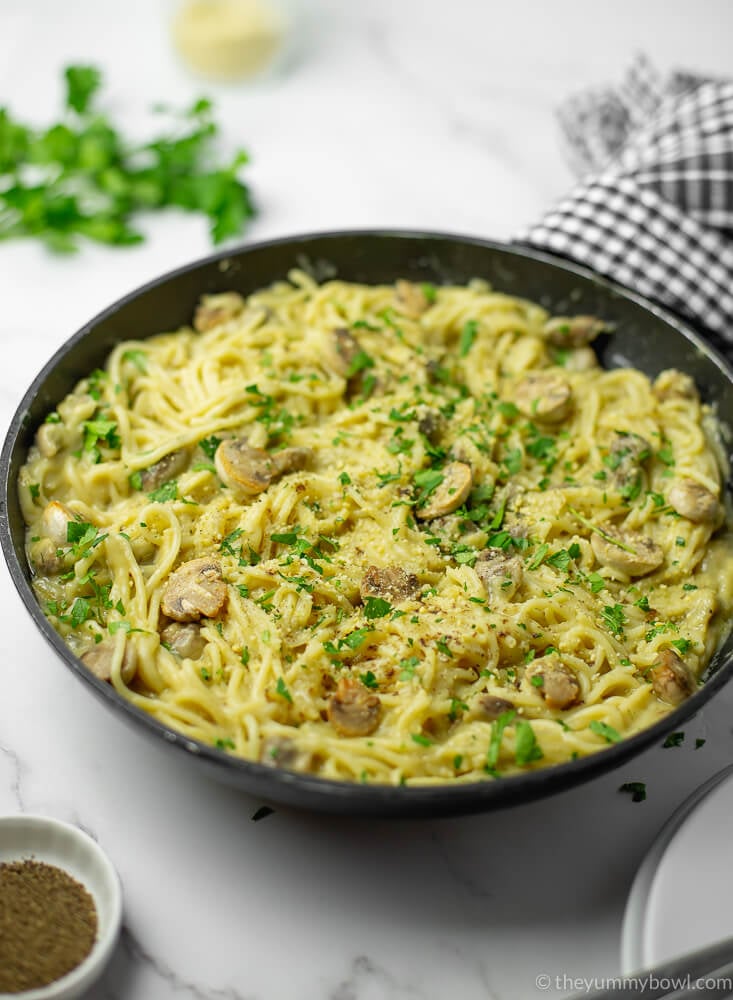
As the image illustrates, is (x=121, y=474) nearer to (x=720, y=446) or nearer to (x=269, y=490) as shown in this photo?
(x=269, y=490)

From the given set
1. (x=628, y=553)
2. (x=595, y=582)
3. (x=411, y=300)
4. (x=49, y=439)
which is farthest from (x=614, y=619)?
(x=49, y=439)

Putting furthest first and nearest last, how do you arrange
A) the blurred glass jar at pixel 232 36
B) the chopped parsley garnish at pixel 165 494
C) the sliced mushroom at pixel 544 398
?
the blurred glass jar at pixel 232 36
the sliced mushroom at pixel 544 398
the chopped parsley garnish at pixel 165 494

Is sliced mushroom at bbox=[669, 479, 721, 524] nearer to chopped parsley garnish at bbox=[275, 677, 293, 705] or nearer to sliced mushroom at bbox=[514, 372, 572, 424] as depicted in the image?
sliced mushroom at bbox=[514, 372, 572, 424]

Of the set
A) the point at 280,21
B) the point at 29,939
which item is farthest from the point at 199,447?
the point at 280,21

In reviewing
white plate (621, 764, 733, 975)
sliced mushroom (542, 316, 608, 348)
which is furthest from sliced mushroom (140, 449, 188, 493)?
white plate (621, 764, 733, 975)

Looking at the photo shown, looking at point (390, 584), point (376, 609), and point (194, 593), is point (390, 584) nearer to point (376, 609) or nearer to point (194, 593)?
point (376, 609)

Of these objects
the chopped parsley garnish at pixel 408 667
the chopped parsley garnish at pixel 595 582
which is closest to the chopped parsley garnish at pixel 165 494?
the chopped parsley garnish at pixel 408 667

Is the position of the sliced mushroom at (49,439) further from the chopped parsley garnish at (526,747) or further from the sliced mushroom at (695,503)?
the sliced mushroom at (695,503)
